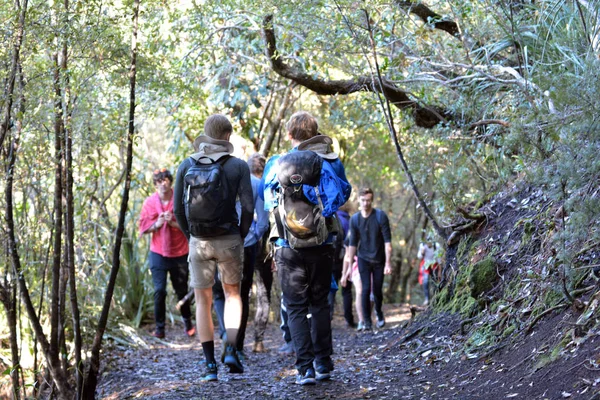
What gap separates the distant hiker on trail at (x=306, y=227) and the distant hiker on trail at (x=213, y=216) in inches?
11.8

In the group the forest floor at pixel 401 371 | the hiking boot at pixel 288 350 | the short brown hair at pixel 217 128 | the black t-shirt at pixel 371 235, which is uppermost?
the short brown hair at pixel 217 128

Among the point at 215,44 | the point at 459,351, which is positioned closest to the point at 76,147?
the point at 215,44

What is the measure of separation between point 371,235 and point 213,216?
5768 millimetres

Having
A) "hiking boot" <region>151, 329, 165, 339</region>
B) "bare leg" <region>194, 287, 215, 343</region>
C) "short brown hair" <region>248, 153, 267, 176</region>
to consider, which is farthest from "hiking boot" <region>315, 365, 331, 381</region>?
"hiking boot" <region>151, 329, 165, 339</region>

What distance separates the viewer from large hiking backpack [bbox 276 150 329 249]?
604 cm

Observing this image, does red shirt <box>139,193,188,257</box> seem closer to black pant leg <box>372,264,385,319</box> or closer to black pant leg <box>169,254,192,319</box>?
black pant leg <box>169,254,192,319</box>

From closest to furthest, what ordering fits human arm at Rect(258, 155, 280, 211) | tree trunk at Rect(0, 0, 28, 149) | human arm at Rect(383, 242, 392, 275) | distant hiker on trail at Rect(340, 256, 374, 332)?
tree trunk at Rect(0, 0, 28, 149)
human arm at Rect(258, 155, 280, 211)
human arm at Rect(383, 242, 392, 275)
distant hiker on trail at Rect(340, 256, 374, 332)

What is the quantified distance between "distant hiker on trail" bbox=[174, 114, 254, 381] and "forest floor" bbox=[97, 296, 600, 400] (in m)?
0.57

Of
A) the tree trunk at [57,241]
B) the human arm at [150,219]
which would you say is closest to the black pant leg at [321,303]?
the tree trunk at [57,241]

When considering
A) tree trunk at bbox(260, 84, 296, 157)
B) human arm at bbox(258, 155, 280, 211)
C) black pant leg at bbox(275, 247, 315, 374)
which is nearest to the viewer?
black pant leg at bbox(275, 247, 315, 374)

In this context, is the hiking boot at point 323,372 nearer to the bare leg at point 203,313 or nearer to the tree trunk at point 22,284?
the bare leg at point 203,313

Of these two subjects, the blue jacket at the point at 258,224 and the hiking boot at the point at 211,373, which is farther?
the blue jacket at the point at 258,224

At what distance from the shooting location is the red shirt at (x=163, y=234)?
10.3 m

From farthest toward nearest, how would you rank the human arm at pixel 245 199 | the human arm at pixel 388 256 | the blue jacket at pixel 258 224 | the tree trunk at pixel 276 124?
the tree trunk at pixel 276 124 → the human arm at pixel 388 256 → the blue jacket at pixel 258 224 → the human arm at pixel 245 199
